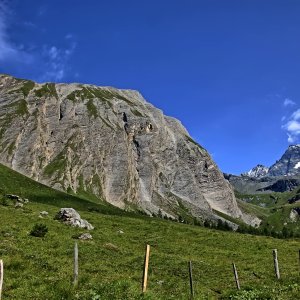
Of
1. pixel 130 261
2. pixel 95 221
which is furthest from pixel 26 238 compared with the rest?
pixel 95 221

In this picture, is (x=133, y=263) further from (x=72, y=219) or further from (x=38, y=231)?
(x=72, y=219)

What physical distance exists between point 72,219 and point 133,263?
1011 inches

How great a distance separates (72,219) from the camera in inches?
2502

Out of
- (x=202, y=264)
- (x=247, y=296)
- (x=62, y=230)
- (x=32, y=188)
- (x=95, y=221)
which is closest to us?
(x=247, y=296)

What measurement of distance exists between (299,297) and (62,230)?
3696 cm

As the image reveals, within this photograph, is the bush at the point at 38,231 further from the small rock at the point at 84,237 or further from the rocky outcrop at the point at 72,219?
the rocky outcrop at the point at 72,219

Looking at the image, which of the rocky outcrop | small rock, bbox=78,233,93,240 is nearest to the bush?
small rock, bbox=78,233,93,240

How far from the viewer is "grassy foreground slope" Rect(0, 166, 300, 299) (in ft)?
74.2

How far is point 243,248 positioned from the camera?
60.0 m

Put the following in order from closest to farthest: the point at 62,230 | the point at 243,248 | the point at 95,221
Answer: the point at 62,230, the point at 243,248, the point at 95,221

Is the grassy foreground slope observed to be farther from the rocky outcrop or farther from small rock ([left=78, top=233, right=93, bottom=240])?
the rocky outcrop

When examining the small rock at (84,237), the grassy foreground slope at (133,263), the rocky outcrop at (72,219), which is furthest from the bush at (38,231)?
the rocky outcrop at (72,219)

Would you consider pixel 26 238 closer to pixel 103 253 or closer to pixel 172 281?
pixel 103 253

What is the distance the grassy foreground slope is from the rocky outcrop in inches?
120
